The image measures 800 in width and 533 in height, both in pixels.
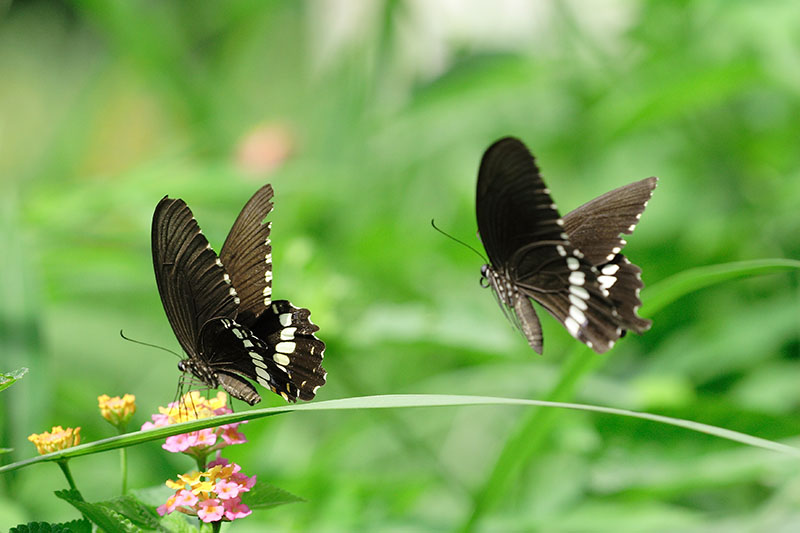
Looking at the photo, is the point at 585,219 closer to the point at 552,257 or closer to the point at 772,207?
the point at 552,257

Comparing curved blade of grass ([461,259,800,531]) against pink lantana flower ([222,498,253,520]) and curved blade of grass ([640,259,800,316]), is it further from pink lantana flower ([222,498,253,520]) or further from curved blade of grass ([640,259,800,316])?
pink lantana flower ([222,498,253,520])

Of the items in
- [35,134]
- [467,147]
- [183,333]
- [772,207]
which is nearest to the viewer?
[183,333]

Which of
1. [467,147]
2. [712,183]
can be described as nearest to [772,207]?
[712,183]

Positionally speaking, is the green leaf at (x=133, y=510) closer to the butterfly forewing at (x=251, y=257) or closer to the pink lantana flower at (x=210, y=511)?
the pink lantana flower at (x=210, y=511)

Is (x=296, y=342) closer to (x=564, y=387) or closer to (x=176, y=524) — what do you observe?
(x=176, y=524)

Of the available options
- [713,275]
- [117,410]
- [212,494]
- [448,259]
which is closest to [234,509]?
[212,494]

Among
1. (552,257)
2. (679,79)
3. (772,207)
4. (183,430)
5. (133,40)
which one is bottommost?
(183,430)

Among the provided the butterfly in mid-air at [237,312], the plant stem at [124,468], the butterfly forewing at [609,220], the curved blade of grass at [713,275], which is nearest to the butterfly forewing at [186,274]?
the butterfly in mid-air at [237,312]

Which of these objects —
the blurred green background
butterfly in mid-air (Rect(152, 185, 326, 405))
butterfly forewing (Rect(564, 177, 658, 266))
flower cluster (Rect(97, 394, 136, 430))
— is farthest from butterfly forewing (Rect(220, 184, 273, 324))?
the blurred green background
